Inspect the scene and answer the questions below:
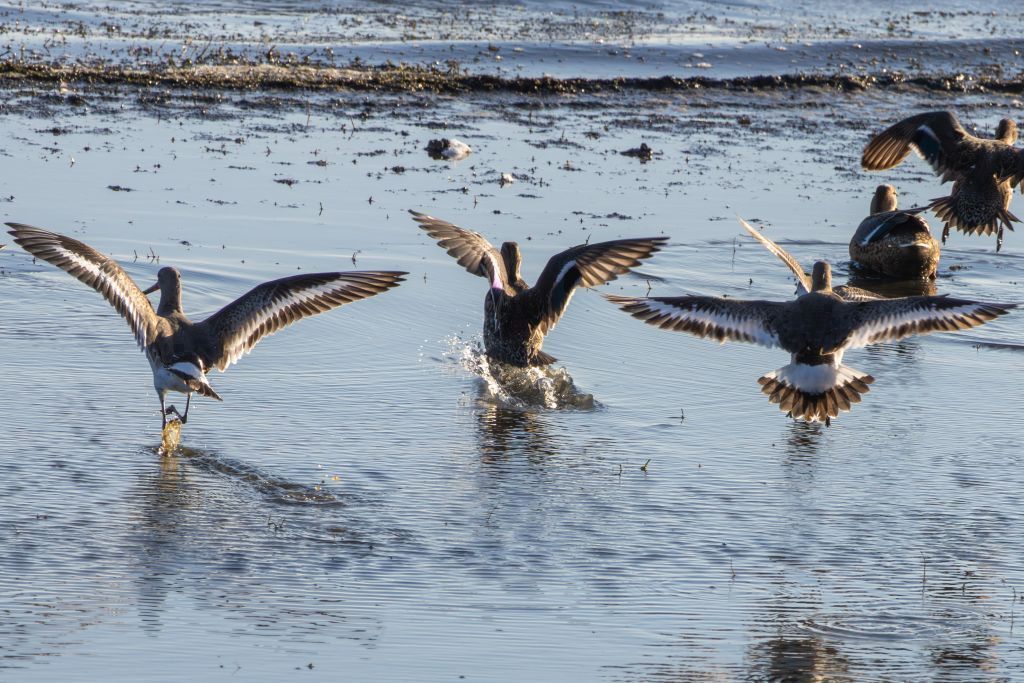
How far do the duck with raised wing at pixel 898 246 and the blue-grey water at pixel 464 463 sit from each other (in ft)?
1.02

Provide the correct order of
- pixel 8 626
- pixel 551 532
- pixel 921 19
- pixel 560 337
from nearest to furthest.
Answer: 1. pixel 8 626
2. pixel 551 532
3. pixel 560 337
4. pixel 921 19

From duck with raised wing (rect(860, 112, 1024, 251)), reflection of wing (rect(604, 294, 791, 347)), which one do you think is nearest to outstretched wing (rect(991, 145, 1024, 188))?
duck with raised wing (rect(860, 112, 1024, 251))

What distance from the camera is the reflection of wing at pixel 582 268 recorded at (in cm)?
902

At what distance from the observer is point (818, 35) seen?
27.0m

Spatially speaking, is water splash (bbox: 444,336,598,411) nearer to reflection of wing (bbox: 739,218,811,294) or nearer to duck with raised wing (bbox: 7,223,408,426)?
duck with raised wing (bbox: 7,223,408,426)

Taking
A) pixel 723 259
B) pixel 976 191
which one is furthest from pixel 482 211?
pixel 976 191

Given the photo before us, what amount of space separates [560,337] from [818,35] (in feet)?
60.8

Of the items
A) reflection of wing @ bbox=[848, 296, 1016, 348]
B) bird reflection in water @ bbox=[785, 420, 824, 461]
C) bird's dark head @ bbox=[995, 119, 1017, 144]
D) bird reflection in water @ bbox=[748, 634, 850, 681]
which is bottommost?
bird reflection in water @ bbox=[748, 634, 850, 681]

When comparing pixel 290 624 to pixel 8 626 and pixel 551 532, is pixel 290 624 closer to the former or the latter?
pixel 8 626

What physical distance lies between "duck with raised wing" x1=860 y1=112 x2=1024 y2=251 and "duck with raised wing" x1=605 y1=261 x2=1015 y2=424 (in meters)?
4.25

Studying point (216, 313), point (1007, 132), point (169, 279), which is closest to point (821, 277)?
point (216, 313)

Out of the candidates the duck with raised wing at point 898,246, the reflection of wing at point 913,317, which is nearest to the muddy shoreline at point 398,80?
the duck with raised wing at point 898,246

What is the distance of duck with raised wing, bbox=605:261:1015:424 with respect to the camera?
779 centimetres

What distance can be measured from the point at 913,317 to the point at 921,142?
5.07 m
